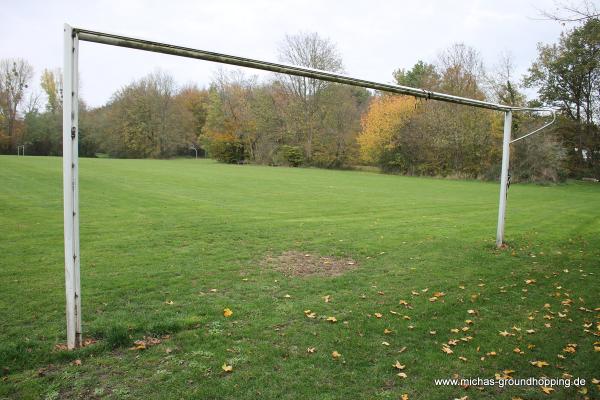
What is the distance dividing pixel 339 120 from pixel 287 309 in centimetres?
4779

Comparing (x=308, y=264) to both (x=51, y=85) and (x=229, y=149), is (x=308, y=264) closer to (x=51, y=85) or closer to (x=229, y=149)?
(x=229, y=149)

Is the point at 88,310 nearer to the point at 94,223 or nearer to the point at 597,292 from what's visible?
the point at 94,223

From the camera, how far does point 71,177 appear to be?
4.44 meters

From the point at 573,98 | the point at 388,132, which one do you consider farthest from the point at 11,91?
the point at 573,98

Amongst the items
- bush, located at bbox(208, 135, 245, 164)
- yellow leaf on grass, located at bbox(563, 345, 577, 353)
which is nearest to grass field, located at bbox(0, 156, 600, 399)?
yellow leaf on grass, located at bbox(563, 345, 577, 353)

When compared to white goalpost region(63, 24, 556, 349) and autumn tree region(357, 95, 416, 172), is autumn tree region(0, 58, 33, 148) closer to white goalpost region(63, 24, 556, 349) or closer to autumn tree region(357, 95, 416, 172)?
autumn tree region(357, 95, 416, 172)

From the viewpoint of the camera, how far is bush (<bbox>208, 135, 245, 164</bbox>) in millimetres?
61403

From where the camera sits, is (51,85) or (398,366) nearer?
(398,366)

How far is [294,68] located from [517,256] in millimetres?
6912

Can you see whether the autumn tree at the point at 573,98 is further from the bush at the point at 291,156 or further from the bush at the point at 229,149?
the bush at the point at 229,149

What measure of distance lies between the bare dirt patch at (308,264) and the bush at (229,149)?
5303 centimetres

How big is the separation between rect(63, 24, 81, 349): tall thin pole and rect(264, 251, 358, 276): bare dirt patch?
379 centimetres

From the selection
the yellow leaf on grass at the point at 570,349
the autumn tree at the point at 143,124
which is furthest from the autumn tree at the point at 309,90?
the yellow leaf on grass at the point at 570,349

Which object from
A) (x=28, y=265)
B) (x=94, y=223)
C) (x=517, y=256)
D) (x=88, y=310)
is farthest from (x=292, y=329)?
(x=94, y=223)
